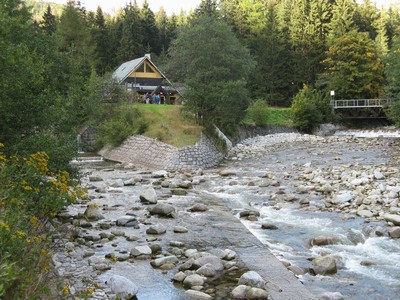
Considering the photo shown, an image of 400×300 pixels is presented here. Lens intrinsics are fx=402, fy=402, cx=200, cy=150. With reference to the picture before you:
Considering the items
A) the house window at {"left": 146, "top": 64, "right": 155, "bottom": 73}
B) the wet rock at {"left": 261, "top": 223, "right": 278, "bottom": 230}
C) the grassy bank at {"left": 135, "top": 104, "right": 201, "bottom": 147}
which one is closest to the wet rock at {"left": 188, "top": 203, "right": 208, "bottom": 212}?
the wet rock at {"left": 261, "top": 223, "right": 278, "bottom": 230}

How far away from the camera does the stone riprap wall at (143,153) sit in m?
24.4

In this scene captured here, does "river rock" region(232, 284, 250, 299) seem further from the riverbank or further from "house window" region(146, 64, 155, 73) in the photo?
"house window" region(146, 64, 155, 73)

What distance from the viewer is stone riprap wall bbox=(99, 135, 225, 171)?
23688mm

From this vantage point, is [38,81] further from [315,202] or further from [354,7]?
[354,7]

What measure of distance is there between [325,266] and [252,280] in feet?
6.13

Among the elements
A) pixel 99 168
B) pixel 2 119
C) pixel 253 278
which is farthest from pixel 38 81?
pixel 99 168

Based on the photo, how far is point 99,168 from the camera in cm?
2402

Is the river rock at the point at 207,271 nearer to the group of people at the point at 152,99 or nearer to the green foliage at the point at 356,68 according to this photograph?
the group of people at the point at 152,99

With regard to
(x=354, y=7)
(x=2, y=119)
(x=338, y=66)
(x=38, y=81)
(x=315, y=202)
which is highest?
(x=354, y=7)

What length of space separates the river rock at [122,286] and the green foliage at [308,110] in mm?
39507

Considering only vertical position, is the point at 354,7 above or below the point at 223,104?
above

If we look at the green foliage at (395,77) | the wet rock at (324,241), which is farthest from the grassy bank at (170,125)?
the green foliage at (395,77)

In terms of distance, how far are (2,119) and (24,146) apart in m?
0.86

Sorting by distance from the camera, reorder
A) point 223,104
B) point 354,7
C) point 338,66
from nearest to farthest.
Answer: point 223,104, point 338,66, point 354,7
